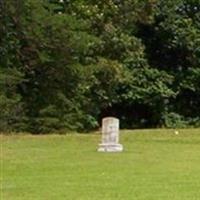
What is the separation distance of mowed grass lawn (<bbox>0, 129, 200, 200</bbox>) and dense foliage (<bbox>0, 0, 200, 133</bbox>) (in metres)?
5.55

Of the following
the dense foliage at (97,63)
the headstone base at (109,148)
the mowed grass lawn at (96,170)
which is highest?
the dense foliage at (97,63)

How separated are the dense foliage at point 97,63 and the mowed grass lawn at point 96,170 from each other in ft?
18.2

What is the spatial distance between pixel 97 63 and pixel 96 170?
55.9ft

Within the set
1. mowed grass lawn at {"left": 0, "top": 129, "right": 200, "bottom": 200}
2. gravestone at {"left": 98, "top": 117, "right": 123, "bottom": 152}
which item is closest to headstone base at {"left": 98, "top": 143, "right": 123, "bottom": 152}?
gravestone at {"left": 98, "top": 117, "right": 123, "bottom": 152}

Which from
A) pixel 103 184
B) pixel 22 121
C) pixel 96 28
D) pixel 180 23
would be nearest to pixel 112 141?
pixel 103 184

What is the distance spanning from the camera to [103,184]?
16.9 m

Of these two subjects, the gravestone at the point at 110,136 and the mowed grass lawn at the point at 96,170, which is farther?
the gravestone at the point at 110,136

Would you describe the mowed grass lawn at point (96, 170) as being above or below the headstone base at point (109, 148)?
below

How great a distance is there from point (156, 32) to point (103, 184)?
23970 millimetres

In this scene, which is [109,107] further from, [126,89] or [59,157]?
[59,157]

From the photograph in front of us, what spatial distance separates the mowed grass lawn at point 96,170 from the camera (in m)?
15.6

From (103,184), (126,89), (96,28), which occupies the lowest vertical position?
(103,184)

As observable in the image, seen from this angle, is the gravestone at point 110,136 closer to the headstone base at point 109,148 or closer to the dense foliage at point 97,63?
the headstone base at point 109,148

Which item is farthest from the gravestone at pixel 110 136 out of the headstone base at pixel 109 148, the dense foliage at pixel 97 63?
the dense foliage at pixel 97 63
